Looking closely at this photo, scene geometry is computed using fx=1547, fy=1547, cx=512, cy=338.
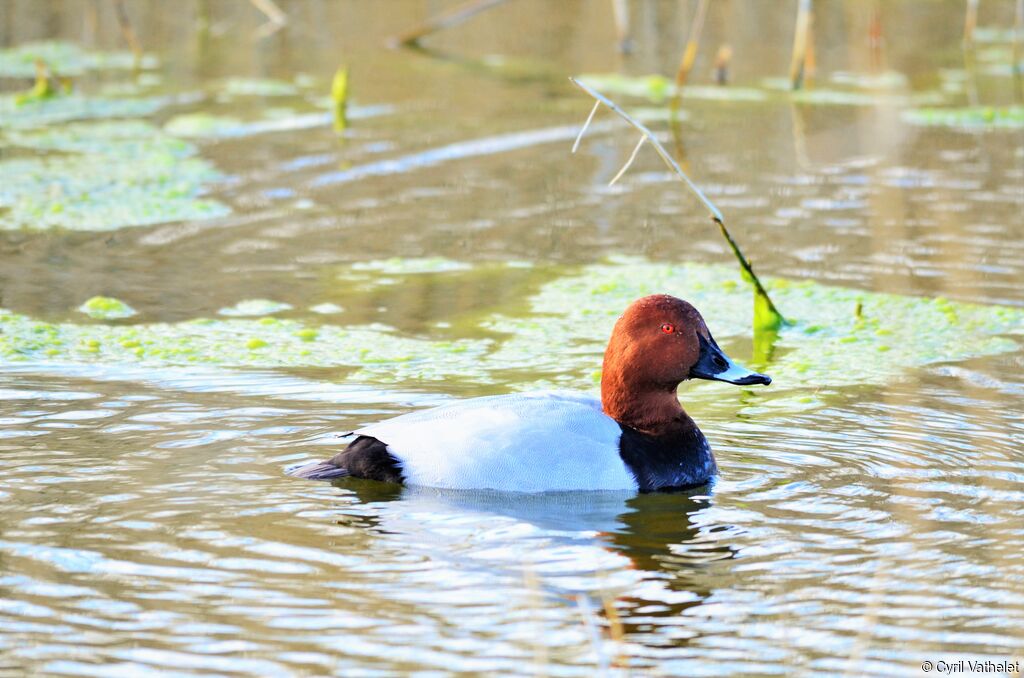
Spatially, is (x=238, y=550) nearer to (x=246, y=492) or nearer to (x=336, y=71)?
(x=246, y=492)

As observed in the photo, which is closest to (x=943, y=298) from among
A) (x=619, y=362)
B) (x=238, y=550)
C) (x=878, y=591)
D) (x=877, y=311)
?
(x=877, y=311)

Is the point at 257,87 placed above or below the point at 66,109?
above

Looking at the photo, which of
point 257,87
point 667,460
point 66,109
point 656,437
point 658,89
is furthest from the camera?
point 257,87

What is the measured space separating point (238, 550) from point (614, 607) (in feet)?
4.78

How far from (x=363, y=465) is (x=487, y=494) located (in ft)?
1.80

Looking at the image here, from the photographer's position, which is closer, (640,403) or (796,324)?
(640,403)

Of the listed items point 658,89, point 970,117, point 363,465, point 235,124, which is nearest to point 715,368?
point 363,465

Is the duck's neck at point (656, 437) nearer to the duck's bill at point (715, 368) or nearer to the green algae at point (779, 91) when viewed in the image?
the duck's bill at point (715, 368)

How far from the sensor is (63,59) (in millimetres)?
19953

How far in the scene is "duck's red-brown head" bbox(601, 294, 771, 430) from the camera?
23.0 feet

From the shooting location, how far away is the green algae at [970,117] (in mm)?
16016

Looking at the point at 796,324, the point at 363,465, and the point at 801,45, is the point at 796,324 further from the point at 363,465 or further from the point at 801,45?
the point at 801,45

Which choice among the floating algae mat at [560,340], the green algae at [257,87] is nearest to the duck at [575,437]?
the floating algae mat at [560,340]
